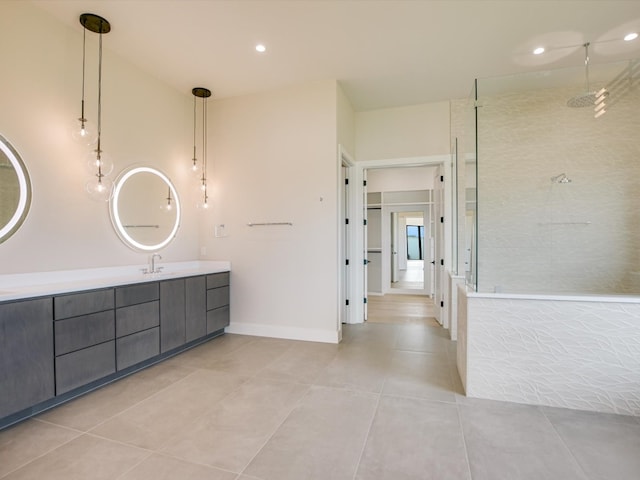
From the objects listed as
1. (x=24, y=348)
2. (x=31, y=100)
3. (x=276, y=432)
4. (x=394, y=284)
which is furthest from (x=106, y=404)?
(x=394, y=284)

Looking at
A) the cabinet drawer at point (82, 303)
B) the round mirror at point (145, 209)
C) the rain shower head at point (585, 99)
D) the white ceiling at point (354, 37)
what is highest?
the white ceiling at point (354, 37)

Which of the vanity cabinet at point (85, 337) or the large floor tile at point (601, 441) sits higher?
the vanity cabinet at point (85, 337)

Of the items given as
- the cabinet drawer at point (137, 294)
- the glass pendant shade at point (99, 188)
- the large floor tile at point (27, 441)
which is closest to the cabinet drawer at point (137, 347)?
the cabinet drawer at point (137, 294)

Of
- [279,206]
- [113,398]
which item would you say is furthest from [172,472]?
[279,206]

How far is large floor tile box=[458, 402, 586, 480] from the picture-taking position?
1.69 meters

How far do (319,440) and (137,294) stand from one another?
209 cm

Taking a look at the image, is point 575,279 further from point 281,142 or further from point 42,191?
point 42,191

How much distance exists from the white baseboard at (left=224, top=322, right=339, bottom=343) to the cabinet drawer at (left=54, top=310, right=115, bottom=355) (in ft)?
5.79

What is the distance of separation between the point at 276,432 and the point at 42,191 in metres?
2.68

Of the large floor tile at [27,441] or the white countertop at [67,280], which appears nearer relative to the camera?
the large floor tile at [27,441]

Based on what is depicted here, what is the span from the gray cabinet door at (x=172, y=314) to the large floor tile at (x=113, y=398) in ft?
0.87

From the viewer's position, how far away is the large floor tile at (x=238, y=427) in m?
1.84

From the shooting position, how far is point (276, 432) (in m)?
2.07

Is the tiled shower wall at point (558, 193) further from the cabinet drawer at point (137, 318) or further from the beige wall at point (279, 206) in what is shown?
the cabinet drawer at point (137, 318)
